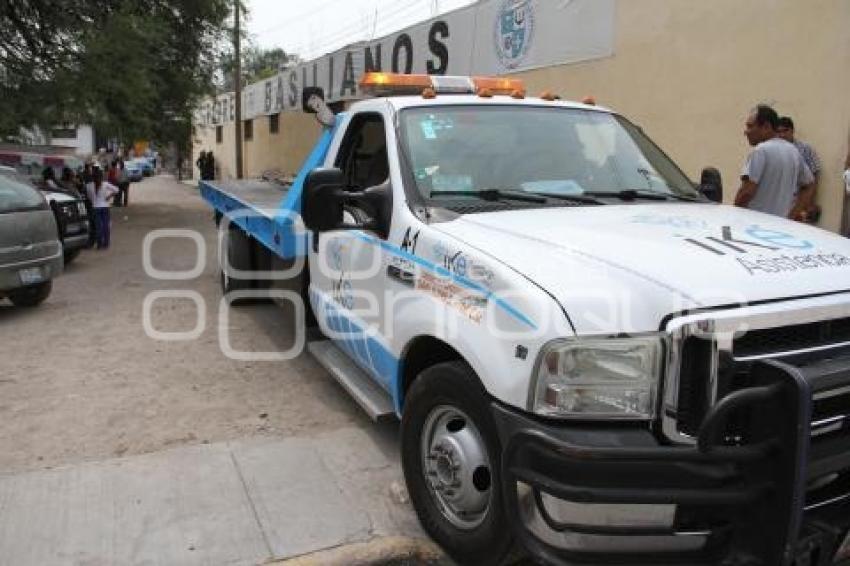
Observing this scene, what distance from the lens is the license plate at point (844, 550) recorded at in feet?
8.73

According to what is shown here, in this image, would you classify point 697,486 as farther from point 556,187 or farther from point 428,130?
point 428,130

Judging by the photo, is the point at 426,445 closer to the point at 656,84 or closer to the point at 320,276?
the point at 320,276

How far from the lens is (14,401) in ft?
18.0

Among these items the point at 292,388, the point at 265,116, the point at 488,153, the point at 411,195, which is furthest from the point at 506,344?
the point at 265,116

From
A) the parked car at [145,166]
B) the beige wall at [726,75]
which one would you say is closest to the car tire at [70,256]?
the beige wall at [726,75]

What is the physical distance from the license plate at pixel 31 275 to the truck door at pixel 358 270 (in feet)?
14.2

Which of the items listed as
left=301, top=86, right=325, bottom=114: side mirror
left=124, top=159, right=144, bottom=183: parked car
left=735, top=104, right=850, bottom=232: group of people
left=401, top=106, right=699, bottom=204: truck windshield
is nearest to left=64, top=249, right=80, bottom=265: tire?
left=301, top=86, right=325, bottom=114: side mirror

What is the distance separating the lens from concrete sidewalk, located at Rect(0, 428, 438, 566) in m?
3.51

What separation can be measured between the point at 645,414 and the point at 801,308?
2.09ft

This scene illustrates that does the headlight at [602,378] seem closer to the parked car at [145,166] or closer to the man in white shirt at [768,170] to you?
Answer: the man in white shirt at [768,170]

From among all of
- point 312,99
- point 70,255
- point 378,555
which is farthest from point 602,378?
point 70,255

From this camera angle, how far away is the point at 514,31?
12820 millimetres

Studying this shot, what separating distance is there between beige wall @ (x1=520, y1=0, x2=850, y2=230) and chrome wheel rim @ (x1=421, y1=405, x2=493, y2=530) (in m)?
6.01

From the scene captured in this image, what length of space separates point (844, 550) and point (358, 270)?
2.64 meters
